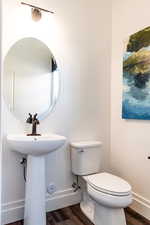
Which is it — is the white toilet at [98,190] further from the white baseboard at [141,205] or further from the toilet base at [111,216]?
the white baseboard at [141,205]

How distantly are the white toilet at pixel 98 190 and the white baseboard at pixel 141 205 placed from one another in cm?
40

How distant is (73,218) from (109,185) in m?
0.59

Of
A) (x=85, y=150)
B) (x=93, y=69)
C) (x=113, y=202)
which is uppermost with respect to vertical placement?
(x=93, y=69)

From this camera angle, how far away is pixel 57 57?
202cm

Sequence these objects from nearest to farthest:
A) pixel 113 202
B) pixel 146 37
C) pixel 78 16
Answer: pixel 113 202 → pixel 146 37 → pixel 78 16

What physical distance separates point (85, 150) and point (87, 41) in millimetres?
1275

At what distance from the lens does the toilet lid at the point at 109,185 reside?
1.49 meters

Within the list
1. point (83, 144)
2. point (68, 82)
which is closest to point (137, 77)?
point (68, 82)

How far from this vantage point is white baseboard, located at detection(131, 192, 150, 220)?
1.87 m

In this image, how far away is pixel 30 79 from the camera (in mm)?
1911

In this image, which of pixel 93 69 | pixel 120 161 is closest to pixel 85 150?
pixel 120 161

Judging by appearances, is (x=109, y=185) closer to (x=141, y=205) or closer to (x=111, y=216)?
(x=111, y=216)

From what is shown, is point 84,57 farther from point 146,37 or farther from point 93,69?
point 146,37

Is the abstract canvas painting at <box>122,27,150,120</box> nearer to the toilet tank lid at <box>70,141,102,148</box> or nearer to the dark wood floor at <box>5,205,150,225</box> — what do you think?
the toilet tank lid at <box>70,141,102,148</box>
